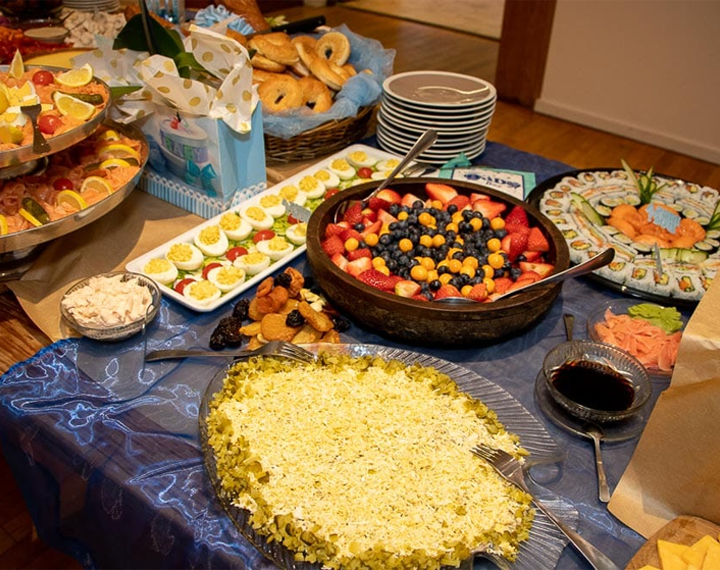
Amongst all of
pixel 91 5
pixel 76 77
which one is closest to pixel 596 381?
pixel 76 77

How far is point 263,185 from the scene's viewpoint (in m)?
1.64

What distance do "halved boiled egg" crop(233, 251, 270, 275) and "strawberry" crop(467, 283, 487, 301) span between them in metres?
0.46

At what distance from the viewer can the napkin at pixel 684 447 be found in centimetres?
77

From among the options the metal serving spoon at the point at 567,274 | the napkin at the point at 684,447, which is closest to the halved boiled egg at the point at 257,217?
the metal serving spoon at the point at 567,274

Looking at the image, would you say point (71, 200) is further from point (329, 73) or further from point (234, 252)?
point (329, 73)

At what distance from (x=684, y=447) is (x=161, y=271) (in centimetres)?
100

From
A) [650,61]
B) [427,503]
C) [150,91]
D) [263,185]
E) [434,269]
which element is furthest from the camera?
[650,61]

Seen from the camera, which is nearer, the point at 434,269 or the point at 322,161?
the point at 434,269

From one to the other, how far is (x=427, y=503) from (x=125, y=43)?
1.33 metres

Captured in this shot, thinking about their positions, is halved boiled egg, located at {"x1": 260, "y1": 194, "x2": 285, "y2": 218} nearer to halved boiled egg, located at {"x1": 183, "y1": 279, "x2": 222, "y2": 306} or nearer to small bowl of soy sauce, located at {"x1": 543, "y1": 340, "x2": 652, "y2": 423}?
halved boiled egg, located at {"x1": 183, "y1": 279, "x2": 222, "y2": 306}

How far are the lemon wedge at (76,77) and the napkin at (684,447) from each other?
1385 mm

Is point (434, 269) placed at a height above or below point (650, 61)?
above

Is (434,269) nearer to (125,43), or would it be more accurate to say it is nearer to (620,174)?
(620,174)

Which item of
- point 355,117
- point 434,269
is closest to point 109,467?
point 434,269
